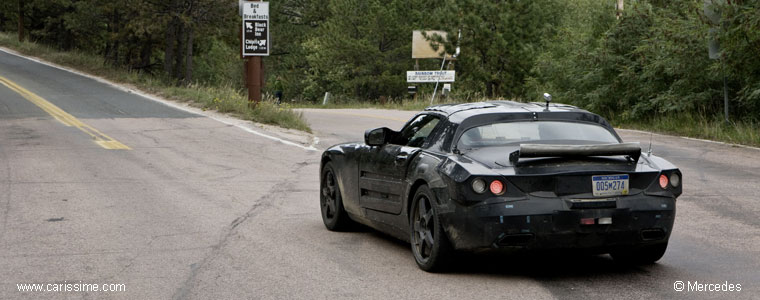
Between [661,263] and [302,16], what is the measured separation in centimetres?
7059

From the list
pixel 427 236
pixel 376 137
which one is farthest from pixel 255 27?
pixel 427 236

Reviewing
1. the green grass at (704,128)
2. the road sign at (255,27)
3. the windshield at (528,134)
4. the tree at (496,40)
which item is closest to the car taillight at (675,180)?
the windshield at (528,134)

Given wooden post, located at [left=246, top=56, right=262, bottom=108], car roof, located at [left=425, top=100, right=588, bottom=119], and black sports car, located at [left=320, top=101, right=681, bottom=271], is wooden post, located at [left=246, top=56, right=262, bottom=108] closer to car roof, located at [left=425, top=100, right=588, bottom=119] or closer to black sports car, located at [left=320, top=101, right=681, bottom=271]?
car roof, located at [left=425, top=100, right=588, bottom=119]

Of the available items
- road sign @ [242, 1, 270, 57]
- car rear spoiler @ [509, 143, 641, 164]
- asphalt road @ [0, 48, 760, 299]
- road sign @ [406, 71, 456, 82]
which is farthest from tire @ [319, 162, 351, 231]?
road sign @ [406, 71, 456, 82]

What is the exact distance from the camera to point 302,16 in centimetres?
7662

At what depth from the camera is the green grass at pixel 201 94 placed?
24875mm

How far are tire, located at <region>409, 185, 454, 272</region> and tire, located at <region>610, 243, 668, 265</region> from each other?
1.27 m

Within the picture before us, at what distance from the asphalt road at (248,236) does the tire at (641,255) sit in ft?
0.31

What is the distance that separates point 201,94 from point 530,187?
80.9 feet

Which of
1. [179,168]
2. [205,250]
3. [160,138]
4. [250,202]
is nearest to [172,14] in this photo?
[160,138]

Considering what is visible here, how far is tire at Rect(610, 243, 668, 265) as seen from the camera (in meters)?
7.17

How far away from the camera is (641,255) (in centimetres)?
734

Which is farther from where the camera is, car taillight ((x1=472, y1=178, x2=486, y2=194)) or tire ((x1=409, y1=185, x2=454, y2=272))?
tire ((x1=409, y1=185, x2=454, y2=272))

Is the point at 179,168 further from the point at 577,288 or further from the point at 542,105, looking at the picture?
the point at 577,288
